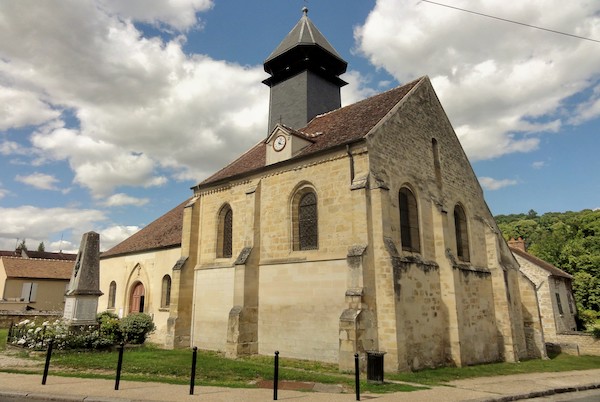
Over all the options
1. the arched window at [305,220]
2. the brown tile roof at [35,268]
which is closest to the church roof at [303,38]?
the arched window at [305,220]

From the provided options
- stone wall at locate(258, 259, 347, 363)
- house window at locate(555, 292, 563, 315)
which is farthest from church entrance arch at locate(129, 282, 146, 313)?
house window at locate(555, 292, 563, 315)

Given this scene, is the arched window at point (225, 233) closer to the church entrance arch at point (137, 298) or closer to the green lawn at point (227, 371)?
the green lawn at point (227, 371)

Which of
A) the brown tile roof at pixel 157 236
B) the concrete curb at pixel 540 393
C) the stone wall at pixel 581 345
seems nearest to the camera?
the concrete curb at pixel 540 393

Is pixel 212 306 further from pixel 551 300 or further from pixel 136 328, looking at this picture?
pixel 551 300

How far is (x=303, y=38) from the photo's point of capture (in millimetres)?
21547

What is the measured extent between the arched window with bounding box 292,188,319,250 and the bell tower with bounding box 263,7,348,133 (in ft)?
20.0

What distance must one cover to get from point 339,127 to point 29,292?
31.3 meters

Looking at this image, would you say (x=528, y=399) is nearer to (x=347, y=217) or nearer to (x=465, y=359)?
(x=465, y=359)

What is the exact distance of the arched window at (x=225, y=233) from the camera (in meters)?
18.4

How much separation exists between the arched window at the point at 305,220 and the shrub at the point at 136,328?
873 cm

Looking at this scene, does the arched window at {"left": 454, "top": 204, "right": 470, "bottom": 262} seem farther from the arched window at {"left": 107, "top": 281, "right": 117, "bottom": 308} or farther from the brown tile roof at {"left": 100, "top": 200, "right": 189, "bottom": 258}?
the arched window at {"left": 107, "top": 281, "right": 117, "bottom": 308}

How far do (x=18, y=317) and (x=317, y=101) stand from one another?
22.3m

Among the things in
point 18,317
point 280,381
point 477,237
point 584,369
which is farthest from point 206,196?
point 584,369

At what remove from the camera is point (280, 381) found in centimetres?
995
